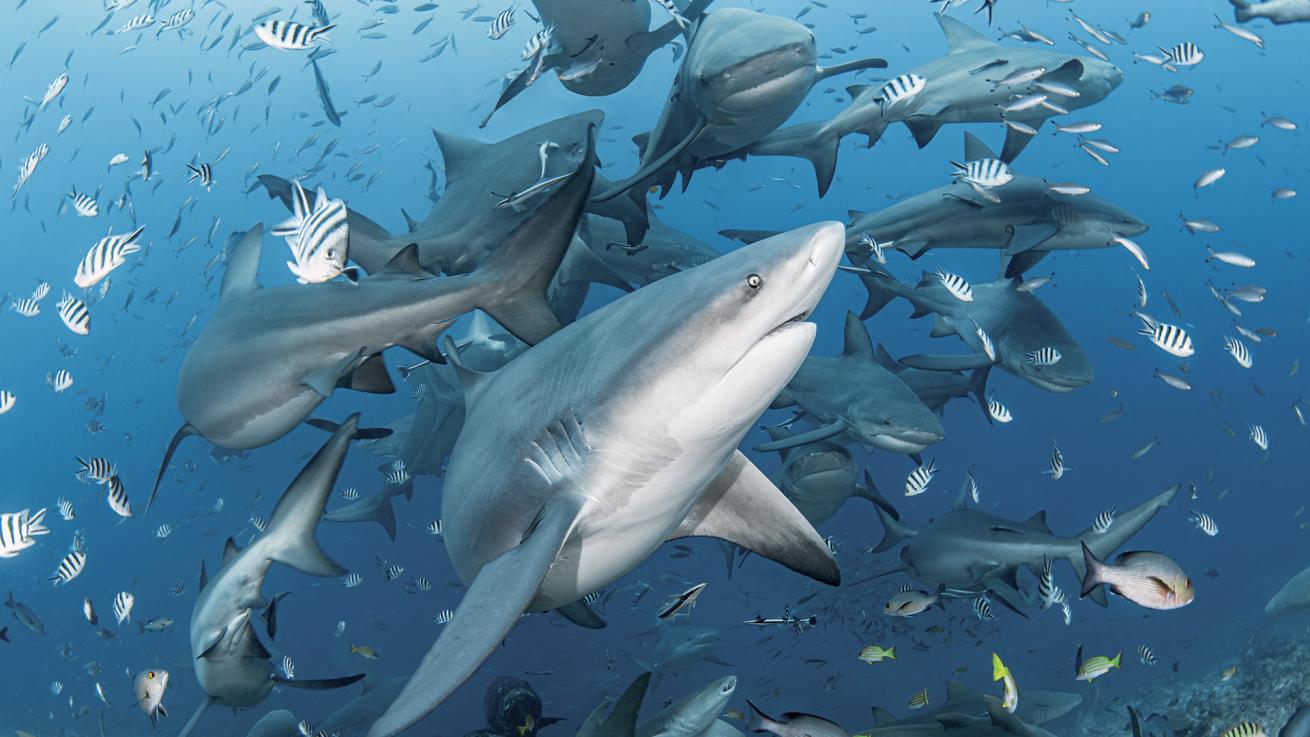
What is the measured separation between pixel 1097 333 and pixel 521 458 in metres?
75.0

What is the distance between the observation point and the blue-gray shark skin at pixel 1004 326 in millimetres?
6617

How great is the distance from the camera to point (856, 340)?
738cm

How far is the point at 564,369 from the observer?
9.25 ft

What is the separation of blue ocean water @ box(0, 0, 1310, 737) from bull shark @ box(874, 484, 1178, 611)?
10.3m

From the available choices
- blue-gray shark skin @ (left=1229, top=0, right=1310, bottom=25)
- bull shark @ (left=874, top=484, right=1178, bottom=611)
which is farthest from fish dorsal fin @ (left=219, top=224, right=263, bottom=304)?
blue-gray shark skin @ (left=1229, top=0, right=1310, bottom=25)

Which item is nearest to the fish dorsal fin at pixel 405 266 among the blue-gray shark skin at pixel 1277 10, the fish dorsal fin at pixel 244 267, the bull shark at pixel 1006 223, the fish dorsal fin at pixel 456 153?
the fish dorsal fin at pixel 244 267

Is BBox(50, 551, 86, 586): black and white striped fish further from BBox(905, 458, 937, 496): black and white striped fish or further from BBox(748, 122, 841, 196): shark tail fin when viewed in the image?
BBox(905, 458, 937, 496): black and white striped fish

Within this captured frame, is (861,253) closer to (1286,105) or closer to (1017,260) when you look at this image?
(1017,260)

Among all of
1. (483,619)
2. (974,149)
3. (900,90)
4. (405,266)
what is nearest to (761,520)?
(483,619)

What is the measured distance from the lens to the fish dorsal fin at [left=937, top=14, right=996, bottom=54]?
6824 millimetres

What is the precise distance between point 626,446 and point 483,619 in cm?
73

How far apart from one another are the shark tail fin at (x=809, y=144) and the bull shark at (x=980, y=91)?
0.07ft

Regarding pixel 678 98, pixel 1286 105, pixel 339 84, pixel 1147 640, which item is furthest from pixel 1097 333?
pixel 678 98

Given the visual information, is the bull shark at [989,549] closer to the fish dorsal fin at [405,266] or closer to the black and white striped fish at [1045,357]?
the black and white striped fish at [1045,357]
